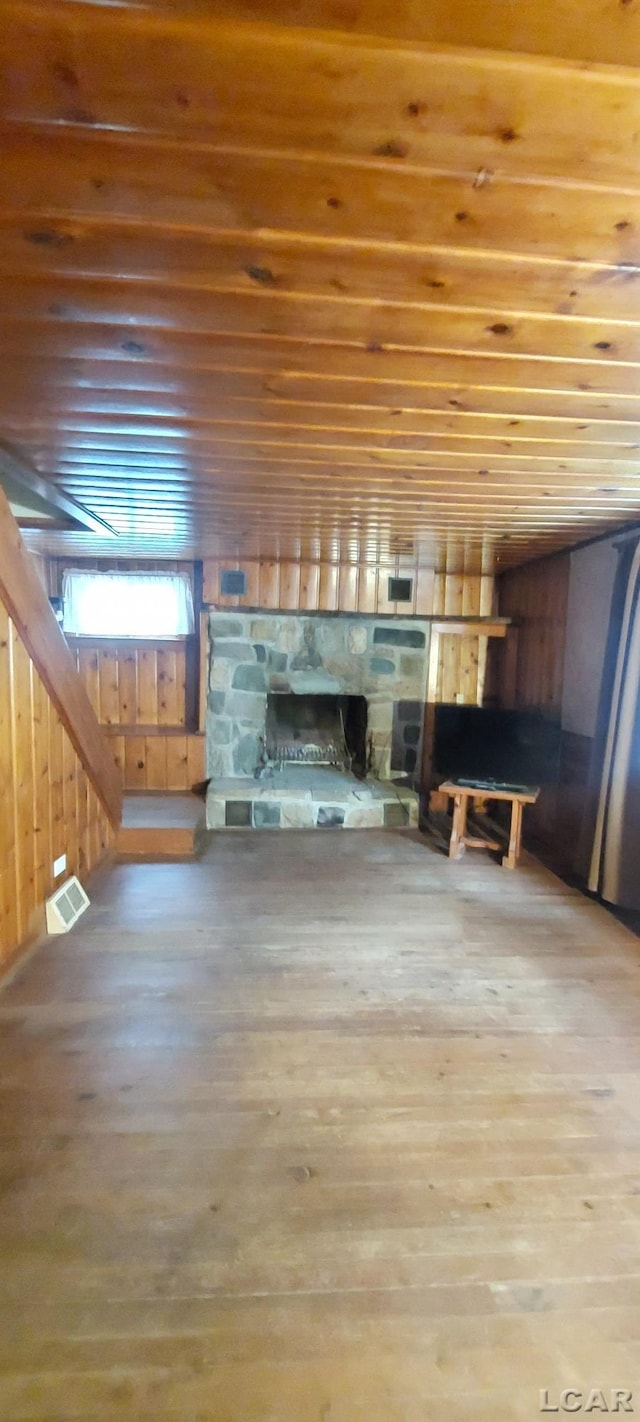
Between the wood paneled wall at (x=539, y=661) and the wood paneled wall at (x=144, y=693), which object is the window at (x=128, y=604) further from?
the wood paneled wall at (x=539, y=661)

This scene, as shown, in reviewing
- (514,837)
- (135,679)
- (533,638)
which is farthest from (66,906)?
(533,638)

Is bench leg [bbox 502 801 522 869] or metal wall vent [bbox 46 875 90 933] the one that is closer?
metal wall vent [bbox 46 875 90 933]

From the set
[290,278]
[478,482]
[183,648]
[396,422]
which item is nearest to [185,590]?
[183,648]

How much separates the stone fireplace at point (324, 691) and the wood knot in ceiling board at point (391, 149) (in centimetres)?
374

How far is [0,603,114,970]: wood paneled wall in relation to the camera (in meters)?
2.54

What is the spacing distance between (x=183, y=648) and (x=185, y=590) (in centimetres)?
47

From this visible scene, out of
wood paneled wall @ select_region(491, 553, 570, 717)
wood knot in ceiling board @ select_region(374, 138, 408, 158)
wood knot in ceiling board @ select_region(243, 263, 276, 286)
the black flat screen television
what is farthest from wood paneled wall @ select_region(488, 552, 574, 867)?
wood knot in ceiling board @ select_region(374, 138, 408, 158)

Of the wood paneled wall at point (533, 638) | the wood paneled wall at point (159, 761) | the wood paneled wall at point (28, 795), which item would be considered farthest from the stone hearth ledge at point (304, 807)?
the wood paneled wall at point (28, 795)

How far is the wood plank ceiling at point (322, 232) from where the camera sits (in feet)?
2.81

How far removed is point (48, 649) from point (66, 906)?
121cm

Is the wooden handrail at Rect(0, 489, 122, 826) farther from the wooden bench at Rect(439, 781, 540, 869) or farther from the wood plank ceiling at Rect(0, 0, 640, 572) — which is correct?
the wooden bench at Rect(439, 781, 540, 869)

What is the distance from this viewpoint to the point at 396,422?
6.63 feet

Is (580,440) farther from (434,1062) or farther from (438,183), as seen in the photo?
(434,1062)

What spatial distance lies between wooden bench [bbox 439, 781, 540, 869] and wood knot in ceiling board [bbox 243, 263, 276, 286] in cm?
310
